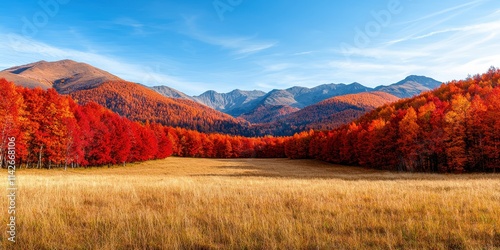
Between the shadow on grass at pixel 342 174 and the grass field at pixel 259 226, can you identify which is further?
the shadow on grass at pixel 342 174

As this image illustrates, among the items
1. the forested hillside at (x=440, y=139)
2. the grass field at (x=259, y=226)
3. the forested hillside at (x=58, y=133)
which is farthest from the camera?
the forested hillside at (x=440, y=139)

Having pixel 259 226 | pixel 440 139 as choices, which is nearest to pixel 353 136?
pixel 440 139

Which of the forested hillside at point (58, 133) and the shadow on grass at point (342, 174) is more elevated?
the forested hillside at point (58, 133)

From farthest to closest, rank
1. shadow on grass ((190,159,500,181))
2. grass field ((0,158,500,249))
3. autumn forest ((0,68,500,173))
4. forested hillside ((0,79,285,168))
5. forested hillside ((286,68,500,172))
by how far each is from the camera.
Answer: forested hillside ((286,68,500,172)) < autumn forest ((0,68,500,173)) < forested hillside ((0,79,285,168)) < shadow on grass ((190,159,500,181)) < grass field ((0,158,500,249))

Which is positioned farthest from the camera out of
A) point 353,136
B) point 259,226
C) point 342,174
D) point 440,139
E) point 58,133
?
point 353,136

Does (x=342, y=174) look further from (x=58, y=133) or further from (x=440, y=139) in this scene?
(x=58, y=133)

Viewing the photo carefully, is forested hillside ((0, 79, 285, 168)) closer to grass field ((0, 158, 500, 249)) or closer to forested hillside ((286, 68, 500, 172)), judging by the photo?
grass field ((0, 158, 500, 249))

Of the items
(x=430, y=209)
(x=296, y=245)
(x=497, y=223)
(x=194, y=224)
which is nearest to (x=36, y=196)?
(x=194, y=224)

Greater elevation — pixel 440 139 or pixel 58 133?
pixel 58 133

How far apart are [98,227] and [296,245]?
495 cm

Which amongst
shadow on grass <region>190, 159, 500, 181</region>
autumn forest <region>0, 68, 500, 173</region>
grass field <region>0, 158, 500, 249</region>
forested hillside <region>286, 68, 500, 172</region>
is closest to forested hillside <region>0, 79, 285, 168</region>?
autumn forest <region>0, 68, 500, 173</region>

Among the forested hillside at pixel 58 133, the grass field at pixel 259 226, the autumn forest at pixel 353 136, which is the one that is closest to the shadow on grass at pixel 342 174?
the autumn forest at pixel 353 136

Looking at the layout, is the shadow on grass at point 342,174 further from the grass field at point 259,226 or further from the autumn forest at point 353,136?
the grass field at point 259,226

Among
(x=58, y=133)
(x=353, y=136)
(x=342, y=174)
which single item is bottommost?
(x=342, y=174)
